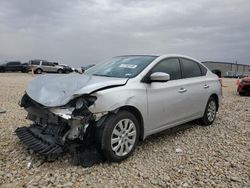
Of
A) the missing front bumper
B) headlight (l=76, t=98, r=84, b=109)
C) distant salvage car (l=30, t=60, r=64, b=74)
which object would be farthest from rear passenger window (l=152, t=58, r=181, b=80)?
distant salvage car (l=30, t=60, r=64, b=74)

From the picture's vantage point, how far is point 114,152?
3871 mm

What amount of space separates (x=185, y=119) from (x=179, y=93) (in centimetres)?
60

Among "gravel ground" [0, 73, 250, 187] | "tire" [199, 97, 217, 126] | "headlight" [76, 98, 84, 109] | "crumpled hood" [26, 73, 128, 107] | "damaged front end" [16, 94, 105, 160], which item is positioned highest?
"crumpled hood" [26, 73, 128, 107]

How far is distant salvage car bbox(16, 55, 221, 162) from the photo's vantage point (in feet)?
12.1

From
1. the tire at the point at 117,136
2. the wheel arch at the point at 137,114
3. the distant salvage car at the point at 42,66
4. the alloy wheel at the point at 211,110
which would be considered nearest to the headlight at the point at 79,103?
the tire at the point at 117,136

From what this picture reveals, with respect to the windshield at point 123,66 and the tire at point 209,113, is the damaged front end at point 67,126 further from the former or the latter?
the tire at point 209,113

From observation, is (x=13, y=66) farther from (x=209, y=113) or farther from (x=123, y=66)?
(x=123, y=66)

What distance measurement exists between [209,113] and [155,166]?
112 inches

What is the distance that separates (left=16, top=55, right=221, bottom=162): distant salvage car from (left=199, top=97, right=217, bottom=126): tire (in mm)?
938

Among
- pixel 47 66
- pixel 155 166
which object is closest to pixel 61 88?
pixel 155 166

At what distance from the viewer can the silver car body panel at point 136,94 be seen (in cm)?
376

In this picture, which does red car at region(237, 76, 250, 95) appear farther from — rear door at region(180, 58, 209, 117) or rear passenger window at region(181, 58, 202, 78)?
rear passenger window at region(181, 58, 202, 78)

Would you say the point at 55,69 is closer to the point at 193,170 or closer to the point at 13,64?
the point at 13,64

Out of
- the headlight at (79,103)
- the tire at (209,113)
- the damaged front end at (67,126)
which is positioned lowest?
the tire at (209,113)
